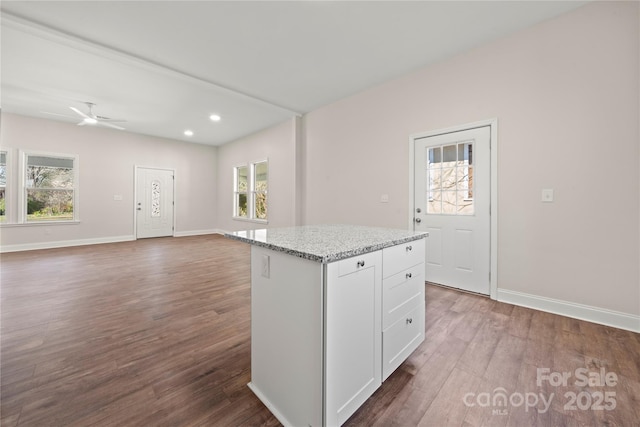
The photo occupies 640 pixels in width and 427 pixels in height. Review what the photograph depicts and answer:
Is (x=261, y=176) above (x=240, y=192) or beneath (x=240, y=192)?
above

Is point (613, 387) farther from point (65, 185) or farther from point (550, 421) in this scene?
point (65, 185)

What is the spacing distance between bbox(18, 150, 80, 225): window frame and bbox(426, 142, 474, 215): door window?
7.62 metres

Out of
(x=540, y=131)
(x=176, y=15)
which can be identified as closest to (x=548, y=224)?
(x=540, y=131)

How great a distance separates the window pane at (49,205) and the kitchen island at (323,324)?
6959mm

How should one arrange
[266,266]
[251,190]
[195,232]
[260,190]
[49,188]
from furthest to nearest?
[195,232] → [251,190] → [260,190] → [49,188] → [266,266]

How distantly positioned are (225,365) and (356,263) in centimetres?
122

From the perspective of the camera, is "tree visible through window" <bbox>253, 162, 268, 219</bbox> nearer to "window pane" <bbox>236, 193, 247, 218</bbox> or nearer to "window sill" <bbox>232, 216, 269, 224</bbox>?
"window sill" <bbox>232, 216, 269, 224</bbox>

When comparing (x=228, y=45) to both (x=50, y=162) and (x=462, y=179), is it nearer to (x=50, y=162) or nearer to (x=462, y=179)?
(x=462, y=179)

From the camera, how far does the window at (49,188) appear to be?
545cm

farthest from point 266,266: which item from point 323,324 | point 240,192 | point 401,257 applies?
point 240,192

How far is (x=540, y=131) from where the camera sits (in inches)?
99.6

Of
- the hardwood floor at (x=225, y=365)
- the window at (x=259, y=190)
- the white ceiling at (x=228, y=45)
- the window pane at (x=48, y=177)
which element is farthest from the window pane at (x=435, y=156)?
the window pane at (x=48, y=177)

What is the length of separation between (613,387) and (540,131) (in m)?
2.18

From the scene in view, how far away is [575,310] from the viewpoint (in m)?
2.36
